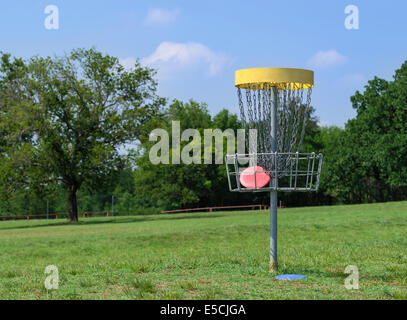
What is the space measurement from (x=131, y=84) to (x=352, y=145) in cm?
2607

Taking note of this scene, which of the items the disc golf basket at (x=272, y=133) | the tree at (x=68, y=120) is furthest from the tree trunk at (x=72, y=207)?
the disc golf basket at (x=272, y=133)

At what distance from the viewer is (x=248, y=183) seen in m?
8.04

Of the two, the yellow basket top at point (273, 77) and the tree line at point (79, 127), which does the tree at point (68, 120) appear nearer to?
the tree line at point (79, 127)

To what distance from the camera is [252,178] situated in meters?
8.04

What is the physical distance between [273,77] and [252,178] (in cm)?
153

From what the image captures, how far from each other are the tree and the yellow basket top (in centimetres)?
3246

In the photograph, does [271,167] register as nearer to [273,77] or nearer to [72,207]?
[273,77]

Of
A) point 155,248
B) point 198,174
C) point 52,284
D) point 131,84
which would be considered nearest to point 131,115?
point 131,84

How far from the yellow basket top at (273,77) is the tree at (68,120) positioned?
32455 mm

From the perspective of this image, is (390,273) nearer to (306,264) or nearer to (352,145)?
(306,264)

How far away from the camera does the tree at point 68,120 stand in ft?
132

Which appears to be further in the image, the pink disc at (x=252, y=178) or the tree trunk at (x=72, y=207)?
the tree trunk at (x=72, y=207)

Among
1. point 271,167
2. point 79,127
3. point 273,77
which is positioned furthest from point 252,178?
point 79,127

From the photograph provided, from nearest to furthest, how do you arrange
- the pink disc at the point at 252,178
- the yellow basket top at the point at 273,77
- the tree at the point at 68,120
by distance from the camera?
the pink disc at the point at 252,178 → the yellow basket top at the point at 273,77 → the tree at the point at 68,120
